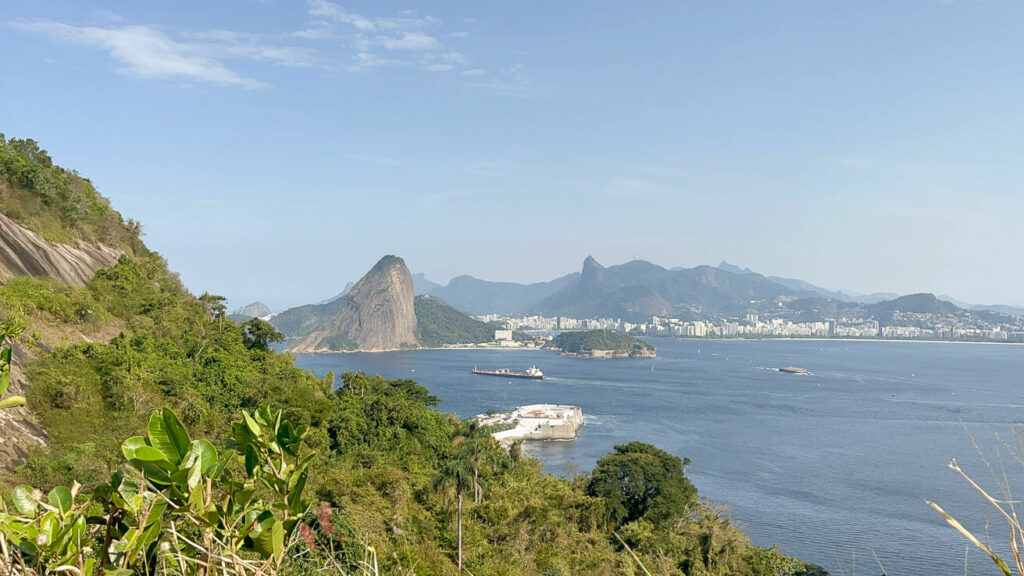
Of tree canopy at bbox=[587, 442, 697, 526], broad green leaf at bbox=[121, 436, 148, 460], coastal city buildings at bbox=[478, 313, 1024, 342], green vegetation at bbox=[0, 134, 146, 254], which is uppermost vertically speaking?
green vegetation at bbox=[0, 134, 146, 254]

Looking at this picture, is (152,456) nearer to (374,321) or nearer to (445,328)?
(374,321)

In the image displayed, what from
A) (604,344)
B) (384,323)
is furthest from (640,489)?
(384,323)

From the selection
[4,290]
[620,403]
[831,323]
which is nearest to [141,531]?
[4,290]

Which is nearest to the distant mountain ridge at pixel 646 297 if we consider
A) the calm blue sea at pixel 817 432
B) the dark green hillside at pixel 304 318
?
the dark green hillside at pixel 304 318

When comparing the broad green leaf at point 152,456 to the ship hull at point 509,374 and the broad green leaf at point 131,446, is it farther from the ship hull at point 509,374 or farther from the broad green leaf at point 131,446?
the ship hull at point 509,374

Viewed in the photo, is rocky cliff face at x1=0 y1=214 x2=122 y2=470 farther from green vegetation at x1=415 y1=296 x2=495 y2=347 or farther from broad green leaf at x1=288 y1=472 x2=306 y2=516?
green vegetation at x1=415 y1=296 x2=495 y2=347

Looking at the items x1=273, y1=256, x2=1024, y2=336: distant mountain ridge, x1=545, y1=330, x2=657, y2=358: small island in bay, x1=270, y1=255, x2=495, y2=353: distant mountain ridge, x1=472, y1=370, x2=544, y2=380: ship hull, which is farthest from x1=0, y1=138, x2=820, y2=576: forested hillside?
x1=273, y1=256, x2=1024, y2=336: distant mountain ridge
